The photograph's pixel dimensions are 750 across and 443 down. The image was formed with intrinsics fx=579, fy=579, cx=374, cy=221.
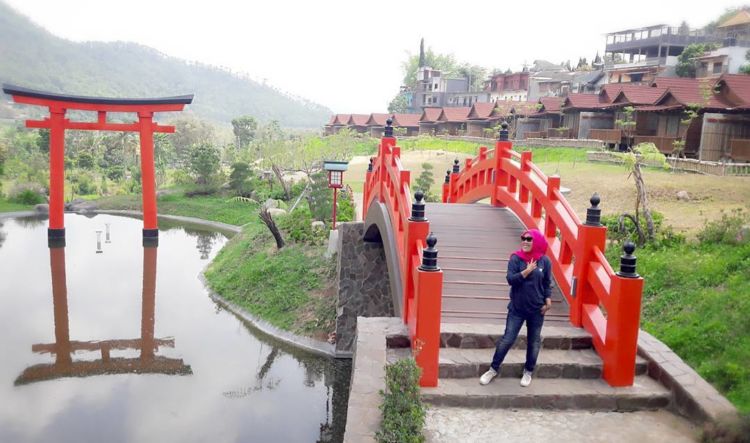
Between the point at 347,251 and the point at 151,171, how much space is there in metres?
13.8

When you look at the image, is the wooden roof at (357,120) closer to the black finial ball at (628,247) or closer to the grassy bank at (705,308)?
the grassy bank at (705,308)

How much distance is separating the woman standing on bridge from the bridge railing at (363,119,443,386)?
0.63 metres

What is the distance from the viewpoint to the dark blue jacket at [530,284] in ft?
17.8

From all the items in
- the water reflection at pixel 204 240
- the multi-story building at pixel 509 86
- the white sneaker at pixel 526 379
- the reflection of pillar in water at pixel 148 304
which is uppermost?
the multi-story building at pixel 509 86

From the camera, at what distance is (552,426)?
5203 mm

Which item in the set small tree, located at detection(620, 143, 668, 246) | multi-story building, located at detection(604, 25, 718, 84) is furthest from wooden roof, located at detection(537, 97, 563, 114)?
small tree, located at detection(620, 143, 668, 246)

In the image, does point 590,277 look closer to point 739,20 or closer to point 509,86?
point 739,20

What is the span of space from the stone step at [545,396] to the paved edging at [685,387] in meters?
0.13

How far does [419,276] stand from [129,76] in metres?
144

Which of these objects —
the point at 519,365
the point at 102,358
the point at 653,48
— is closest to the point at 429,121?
the point at 653,48

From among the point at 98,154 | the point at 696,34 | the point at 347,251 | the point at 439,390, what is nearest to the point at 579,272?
the point at 439,390

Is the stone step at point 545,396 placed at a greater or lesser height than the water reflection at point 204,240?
greater

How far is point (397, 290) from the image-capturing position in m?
7.81

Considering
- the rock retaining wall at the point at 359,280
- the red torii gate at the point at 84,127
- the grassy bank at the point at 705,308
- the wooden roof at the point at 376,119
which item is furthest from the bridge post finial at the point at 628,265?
the wooden roof at the point at 376,119
